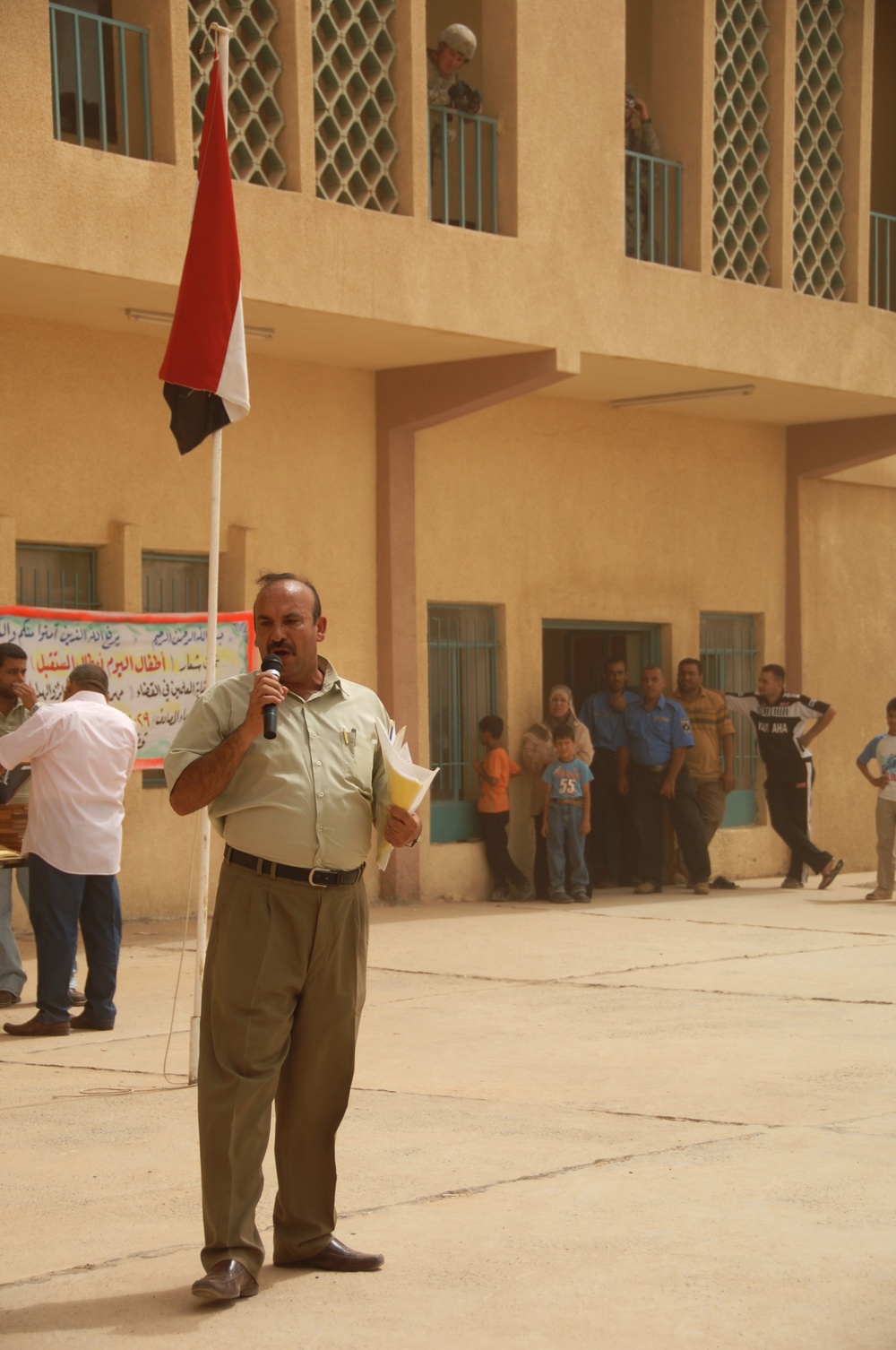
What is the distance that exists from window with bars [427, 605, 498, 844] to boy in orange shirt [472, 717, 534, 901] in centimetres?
14

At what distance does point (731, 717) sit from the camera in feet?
55.7

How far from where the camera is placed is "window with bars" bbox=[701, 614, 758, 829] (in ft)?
55.9

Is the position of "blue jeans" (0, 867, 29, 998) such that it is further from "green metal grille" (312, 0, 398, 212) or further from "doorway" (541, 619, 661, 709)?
"doorway" (541, 619, 661, 709)

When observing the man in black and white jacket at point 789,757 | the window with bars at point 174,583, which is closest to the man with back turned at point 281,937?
the window with bars at point 174,583

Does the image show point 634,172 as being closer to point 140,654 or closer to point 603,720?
point 603,720

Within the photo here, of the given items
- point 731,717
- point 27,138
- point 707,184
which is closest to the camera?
point 27,138

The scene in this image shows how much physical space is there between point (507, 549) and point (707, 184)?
11.0ft

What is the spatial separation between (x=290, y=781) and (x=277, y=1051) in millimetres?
686

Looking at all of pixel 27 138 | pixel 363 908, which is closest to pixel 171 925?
pixel 27 138

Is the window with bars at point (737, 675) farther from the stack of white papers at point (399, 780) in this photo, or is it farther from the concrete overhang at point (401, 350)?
the stack of white papers at point (399, 780)

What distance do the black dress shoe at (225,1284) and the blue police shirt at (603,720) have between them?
11.2 metres

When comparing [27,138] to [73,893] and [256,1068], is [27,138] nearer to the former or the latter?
[73,893]

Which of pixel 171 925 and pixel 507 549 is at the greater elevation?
pixel 507 549

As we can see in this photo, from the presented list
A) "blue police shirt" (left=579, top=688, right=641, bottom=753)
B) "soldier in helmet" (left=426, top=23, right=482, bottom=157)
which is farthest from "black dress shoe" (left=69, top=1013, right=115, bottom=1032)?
"blue police shirt" (left=579, top=688, right=641, bottom=753)
